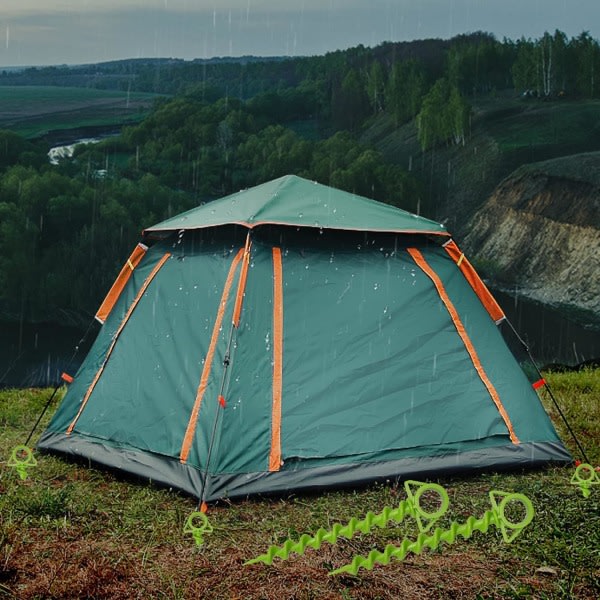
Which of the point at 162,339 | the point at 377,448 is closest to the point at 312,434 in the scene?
the point at 377,448

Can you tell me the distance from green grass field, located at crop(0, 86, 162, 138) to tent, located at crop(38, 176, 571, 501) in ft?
258

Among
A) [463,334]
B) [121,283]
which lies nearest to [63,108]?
[121,283]

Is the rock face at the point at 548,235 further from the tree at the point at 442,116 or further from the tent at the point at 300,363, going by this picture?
the tent at the point at 300,363

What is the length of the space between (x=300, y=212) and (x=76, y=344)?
33.7 m

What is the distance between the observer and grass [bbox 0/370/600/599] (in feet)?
13.2

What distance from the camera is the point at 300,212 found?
21.5 ft

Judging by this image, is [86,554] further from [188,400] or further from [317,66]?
[317,66]

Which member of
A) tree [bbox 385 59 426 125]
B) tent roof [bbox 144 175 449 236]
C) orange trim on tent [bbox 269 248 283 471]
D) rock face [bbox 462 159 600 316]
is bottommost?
rock face [bbox 462 159 600 316]

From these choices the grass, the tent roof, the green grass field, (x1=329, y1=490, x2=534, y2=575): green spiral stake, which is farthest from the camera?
the green grass field

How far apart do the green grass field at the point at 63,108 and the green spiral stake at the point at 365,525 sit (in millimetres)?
81024

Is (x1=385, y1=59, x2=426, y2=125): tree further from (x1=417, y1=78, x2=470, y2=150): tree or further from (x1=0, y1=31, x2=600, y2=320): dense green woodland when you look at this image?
(x1=417, y1=78, x2=470, y2=150): tree

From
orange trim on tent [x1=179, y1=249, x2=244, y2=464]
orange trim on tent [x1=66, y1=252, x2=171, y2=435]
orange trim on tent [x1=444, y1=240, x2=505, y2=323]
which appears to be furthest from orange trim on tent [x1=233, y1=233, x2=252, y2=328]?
orange trim on tent [x1=444, y1=240, x2=505, y2=323]

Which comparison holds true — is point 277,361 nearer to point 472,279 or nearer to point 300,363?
point 300,363

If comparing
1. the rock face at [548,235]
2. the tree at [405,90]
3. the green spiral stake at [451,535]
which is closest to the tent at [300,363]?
the green spiral stake at [451,535]
